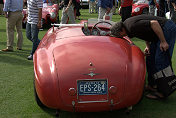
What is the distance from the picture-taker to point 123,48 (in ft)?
11.8

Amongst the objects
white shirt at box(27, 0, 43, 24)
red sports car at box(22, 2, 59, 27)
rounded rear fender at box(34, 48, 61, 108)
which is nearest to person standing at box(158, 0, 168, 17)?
red sports car at box(22, 2, 59, 27)

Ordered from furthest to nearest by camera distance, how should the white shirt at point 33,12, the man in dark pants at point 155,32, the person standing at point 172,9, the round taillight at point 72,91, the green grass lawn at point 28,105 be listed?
1. the person standing at point 172,9
2. the white shirt at point 33,12
3. the man in dark pants at point 155,32
4. the green grass lawn at point 28,105
5. the round taillight at point 72,91

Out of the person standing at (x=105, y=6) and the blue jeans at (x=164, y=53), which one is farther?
the person standing at (x=105, y=6)

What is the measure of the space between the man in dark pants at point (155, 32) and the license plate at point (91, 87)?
110 cm

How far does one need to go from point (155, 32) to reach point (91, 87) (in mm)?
1339

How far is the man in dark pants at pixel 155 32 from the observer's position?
3.76 meters

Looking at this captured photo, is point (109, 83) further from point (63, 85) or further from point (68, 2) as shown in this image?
point (68, 2)

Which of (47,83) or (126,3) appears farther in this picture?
(126,3)

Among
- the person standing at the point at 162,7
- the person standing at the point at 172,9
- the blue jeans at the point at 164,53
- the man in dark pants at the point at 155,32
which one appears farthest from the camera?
the person standing at the point at 162,7

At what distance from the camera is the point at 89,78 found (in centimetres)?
305

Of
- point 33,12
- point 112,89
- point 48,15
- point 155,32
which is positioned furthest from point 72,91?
point 48,15

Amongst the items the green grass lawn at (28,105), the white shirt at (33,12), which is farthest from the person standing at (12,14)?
the green grass lawn at (28,105)

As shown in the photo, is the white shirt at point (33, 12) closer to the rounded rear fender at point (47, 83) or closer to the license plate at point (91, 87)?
the rounded rear fender at point (47, 83)

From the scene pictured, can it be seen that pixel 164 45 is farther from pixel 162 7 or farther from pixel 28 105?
pixel 162 7
